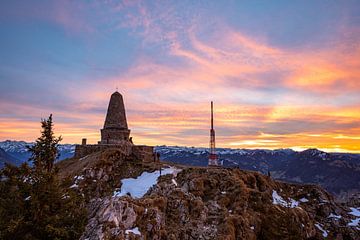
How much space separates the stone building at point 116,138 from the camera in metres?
53.8

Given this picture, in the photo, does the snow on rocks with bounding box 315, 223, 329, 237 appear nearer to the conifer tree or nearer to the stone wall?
the stone wall

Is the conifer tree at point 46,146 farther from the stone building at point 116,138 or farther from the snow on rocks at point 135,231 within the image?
the stone building at point 116,138

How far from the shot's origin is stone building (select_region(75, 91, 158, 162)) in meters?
53.8

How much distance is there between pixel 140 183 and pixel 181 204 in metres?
10.3

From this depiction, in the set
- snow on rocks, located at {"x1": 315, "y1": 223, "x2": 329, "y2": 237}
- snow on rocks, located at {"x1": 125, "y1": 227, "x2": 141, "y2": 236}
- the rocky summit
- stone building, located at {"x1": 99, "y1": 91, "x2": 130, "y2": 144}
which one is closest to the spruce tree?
the rocky summit

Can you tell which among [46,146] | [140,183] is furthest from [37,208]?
[140,183]

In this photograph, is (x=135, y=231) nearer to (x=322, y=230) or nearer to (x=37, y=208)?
(x=37, y=208)

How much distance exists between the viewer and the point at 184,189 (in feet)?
131

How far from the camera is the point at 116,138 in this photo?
2356 inches

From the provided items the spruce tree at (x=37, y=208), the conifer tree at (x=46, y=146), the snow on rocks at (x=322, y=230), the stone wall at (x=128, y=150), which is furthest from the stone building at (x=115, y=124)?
the snow on rocks at (x=322, y=230)

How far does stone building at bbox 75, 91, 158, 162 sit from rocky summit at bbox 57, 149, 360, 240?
2.74 metres

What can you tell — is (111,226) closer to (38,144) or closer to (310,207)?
(38,144)

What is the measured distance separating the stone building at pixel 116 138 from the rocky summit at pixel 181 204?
2745 millimetres

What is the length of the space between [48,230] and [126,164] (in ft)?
99.8
